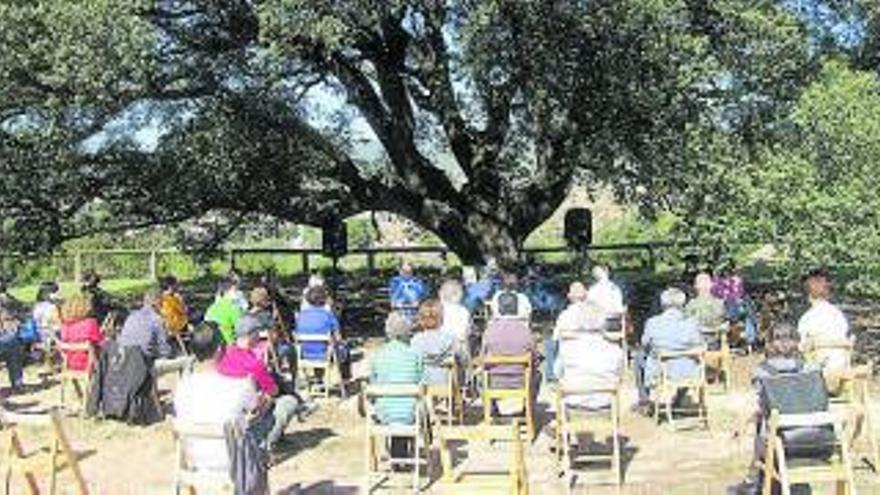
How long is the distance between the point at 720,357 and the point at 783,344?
4280 millimetres

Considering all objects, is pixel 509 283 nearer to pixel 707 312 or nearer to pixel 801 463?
pixel 707 312

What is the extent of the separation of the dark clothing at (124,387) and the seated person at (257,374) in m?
2.26

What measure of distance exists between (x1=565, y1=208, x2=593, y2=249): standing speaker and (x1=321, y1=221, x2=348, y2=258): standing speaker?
4.18m

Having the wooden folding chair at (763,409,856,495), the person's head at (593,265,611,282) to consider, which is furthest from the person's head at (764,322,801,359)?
the person's head at (593,265,611,282)

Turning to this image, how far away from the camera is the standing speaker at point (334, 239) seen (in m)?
23.9

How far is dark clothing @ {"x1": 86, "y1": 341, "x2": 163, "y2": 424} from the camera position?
14.1m

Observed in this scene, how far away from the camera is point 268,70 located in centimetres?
1909

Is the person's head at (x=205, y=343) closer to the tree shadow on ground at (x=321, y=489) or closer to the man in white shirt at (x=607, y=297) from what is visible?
the tree shadow on ground at (x=321, y=489)

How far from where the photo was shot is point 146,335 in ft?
46.9

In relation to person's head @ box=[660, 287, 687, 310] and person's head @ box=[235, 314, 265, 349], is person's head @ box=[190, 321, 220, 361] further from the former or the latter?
person's head @ box=[660, 287, 687, 310]

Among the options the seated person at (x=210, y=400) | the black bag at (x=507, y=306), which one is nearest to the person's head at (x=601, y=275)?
the black bag at (x=507, y=306)

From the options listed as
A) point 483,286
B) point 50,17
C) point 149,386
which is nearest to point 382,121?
point 483,286

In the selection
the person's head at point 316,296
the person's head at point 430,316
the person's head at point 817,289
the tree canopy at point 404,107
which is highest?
the tree canopy at point 404,107

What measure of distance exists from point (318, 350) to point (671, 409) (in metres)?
3.70
